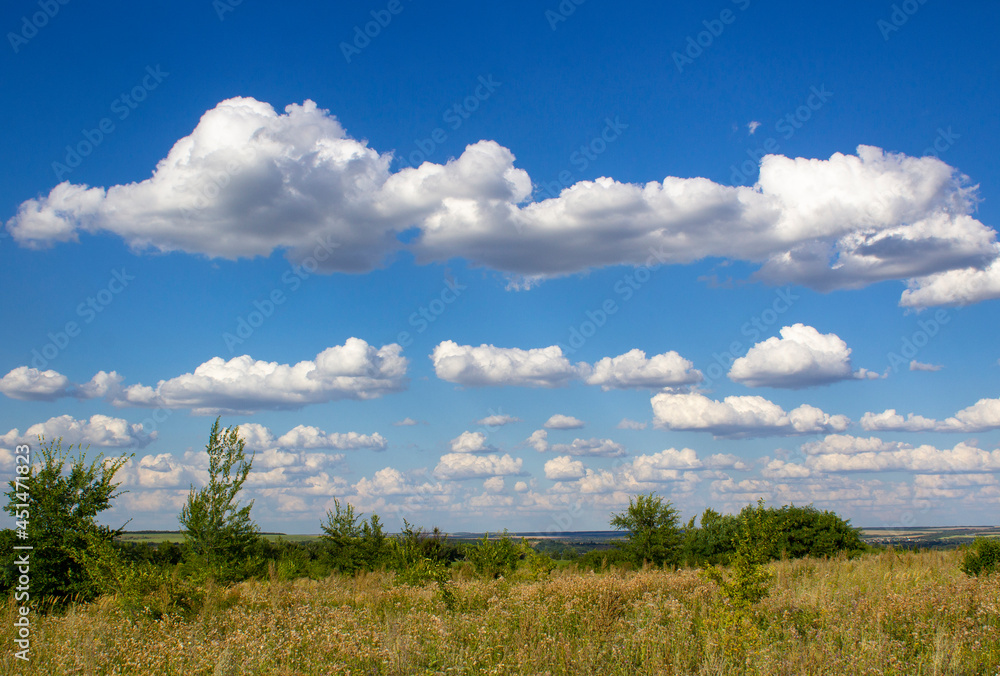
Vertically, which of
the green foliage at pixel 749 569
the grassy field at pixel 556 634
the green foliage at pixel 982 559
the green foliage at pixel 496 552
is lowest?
the green foliage at pixel 496 552

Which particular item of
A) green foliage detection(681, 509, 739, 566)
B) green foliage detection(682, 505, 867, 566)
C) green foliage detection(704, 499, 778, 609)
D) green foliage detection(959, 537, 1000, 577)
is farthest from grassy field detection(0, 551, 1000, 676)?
green foliage detection(681, 509, 739, 566)

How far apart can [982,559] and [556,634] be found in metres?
13.2

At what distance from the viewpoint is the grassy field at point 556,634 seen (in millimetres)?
7324

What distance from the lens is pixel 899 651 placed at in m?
7.79

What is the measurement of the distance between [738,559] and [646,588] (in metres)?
3.79

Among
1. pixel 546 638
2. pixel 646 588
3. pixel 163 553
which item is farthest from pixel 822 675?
pixel 163 553

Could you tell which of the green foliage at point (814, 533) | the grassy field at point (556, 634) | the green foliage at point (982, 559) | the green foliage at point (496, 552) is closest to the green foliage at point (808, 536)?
the green foliage at point (814, 533)

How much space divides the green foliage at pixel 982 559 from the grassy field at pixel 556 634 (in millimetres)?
4491

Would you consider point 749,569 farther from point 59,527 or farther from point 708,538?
point 708,538

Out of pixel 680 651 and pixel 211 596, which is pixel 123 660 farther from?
pixel 680 651

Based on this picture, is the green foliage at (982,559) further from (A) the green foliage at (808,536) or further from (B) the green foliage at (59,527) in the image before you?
(B) the green foliage at (59,527)

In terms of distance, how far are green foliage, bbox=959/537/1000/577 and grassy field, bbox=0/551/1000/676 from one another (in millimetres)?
4491

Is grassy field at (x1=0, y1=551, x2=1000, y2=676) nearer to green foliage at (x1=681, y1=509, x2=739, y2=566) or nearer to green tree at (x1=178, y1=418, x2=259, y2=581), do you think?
green tree at (x1=178, y1=418, x2=259, y2=581)

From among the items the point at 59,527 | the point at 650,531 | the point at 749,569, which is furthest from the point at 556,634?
the point at 650,531
